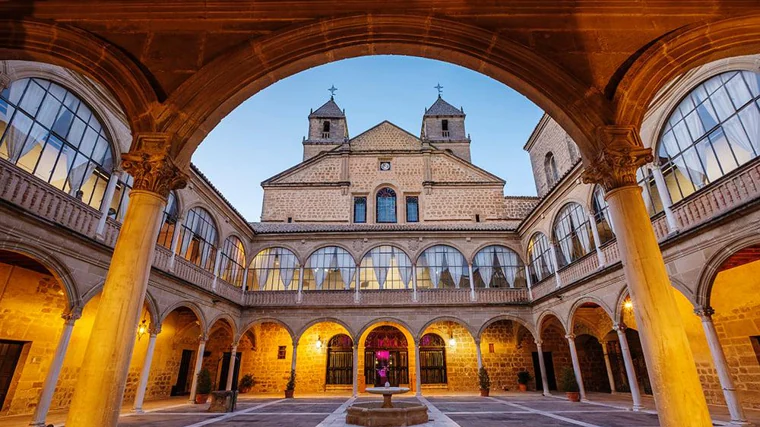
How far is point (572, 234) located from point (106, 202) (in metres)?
14.8

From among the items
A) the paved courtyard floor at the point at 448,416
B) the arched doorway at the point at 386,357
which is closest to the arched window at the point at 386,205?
the arched doorway at the point at 386,357

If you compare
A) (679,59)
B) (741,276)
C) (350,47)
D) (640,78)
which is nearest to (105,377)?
(350,47)

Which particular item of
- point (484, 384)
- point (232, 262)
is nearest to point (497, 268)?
point (484, 384)

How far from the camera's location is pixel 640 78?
4449 millimetres

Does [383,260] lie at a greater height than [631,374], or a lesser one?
greater

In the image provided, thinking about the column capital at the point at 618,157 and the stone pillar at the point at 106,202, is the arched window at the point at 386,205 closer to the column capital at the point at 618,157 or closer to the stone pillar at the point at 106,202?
the stone pillar at the point at 106,202

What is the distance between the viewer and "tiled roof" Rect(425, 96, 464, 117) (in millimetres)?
29334

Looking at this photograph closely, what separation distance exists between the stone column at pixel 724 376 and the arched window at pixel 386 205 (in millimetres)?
14280

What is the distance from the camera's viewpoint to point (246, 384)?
1691cm

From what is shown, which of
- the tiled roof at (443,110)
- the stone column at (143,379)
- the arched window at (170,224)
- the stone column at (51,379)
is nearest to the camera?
the stone column at (51,379)

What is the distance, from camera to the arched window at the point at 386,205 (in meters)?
20.7

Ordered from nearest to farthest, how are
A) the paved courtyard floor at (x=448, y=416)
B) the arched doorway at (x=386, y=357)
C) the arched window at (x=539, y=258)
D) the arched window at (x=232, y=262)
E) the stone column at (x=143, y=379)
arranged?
1. the paved courtyard floor at (x=448, y=416)
2. the stone column at (x=143, y=379)
3. the arched window at (x=539, y=258)
4. the arched window at (x=232, y=262)
5. the arched doorway at (x=386, y=357)

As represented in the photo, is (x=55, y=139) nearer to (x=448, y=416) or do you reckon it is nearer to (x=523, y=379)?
(x=448, y=416)

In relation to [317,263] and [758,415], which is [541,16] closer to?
[758,415]
